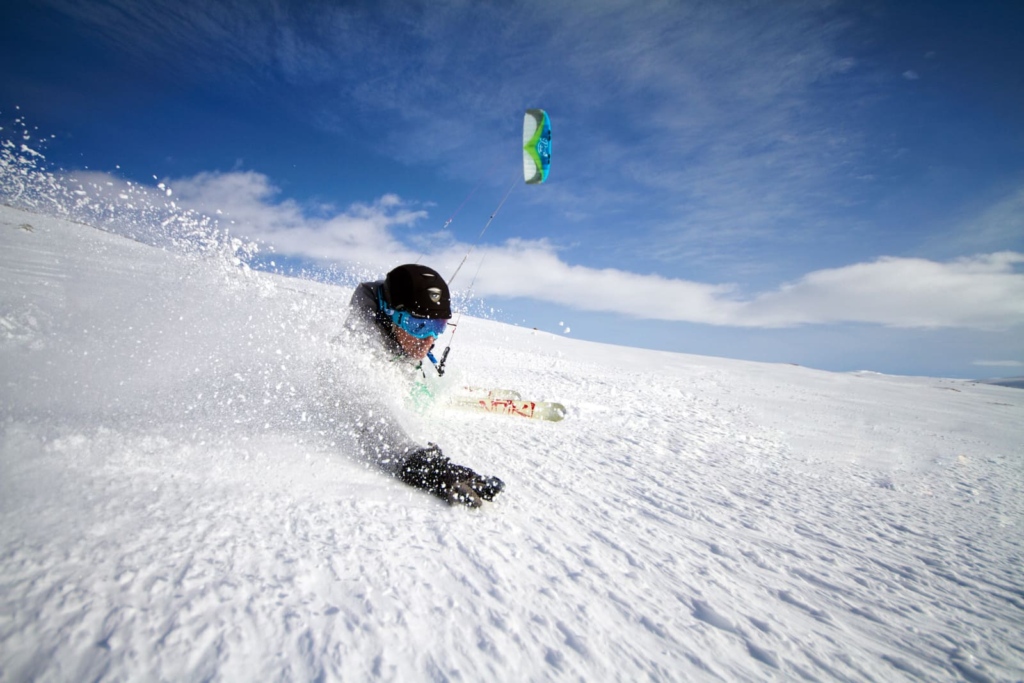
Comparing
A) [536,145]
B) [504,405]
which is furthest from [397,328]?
[536,145]

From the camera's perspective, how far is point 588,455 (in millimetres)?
3881

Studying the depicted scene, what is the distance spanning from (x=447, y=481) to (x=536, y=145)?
5829 mm

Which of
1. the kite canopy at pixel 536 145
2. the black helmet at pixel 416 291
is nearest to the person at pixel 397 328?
the black helmet at pixel 416 291

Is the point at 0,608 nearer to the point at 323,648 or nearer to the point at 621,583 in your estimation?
the point at 323,648

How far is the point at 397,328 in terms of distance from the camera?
3680mm

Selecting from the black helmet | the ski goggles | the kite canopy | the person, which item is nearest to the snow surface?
the person

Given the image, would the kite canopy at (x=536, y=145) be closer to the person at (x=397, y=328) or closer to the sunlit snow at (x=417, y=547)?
the person at (x=397, y=328)

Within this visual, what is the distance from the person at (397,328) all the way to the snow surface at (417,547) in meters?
0.24

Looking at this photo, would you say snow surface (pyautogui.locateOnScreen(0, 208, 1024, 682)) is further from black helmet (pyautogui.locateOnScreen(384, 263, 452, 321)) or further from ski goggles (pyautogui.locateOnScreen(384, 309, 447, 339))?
black helmet (pyautogui.locateOnScreen(384, 263, 452, 321))

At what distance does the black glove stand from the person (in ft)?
0.09

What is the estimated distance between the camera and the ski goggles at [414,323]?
362 cm

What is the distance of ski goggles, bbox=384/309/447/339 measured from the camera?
11.9 feet

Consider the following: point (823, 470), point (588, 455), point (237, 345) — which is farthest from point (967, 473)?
point (237, 345)

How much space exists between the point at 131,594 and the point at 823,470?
5.57 metres
